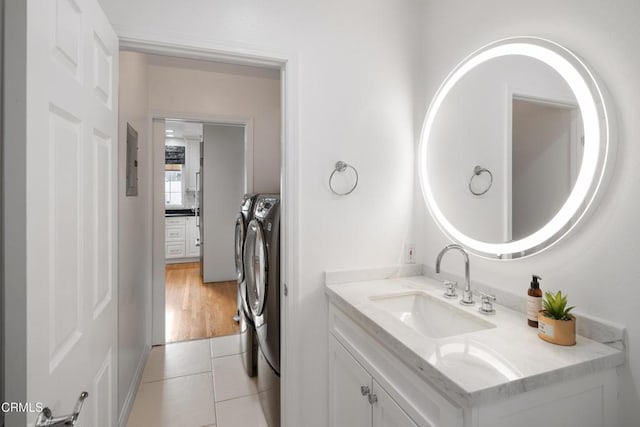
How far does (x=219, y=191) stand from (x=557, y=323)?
4.42 metres

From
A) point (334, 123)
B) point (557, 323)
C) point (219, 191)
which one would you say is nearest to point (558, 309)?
point (557, 323)

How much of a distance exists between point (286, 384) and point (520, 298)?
1143 millimetres

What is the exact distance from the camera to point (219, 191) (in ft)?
15.5

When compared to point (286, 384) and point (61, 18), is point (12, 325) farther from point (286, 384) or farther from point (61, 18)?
point (286, 384)

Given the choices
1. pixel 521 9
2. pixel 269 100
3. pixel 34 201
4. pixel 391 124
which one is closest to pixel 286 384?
pixel 34 201

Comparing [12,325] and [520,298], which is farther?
[520,298]

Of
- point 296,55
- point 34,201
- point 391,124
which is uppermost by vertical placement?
point 296,55

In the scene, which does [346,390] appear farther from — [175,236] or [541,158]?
[175,236]

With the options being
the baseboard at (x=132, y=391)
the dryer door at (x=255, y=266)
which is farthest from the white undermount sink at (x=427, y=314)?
the baseboard at (x=132, y=391)

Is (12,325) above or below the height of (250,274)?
above

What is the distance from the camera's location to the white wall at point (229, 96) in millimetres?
2859

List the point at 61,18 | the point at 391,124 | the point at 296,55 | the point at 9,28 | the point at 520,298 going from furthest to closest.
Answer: the point at 391,124, the point at 296,55, the point at 520,298, the point at 61,18, the point at 9,28

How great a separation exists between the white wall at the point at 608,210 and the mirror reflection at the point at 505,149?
0.34 feet

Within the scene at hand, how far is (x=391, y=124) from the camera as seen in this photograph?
173 cm
